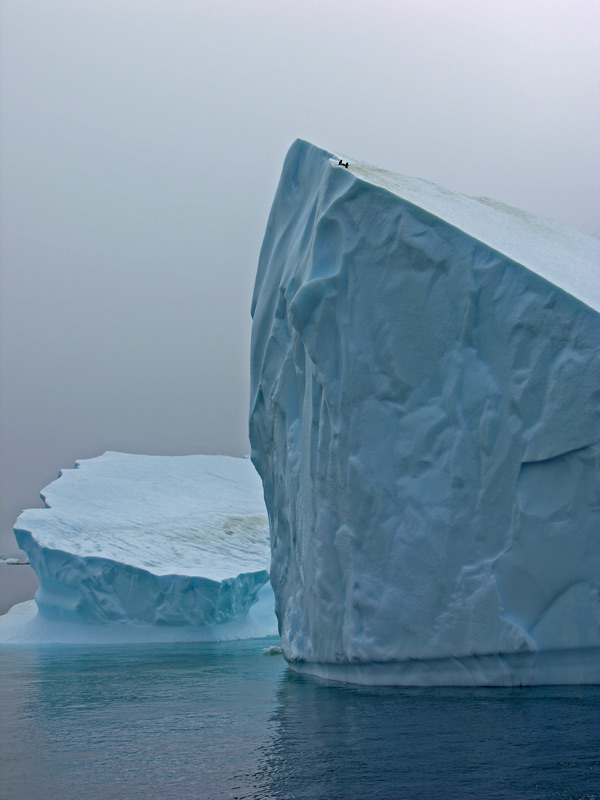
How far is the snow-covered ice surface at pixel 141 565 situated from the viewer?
16328mm

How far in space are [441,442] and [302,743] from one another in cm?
278

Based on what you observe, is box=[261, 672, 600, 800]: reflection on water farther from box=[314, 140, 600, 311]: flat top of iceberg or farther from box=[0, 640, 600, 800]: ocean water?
box=[314, 140, 600, 311]: flat top of iceberg

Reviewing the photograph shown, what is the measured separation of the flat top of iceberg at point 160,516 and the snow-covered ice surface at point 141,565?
0.09 feet

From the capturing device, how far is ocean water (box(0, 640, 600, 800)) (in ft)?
13.6

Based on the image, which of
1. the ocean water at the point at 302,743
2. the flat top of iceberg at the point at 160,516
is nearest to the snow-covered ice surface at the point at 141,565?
the flat top of iceberg at the point at 160,516

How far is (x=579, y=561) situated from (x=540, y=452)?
873 mm

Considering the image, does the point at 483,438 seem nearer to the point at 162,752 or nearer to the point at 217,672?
the point at 162,752

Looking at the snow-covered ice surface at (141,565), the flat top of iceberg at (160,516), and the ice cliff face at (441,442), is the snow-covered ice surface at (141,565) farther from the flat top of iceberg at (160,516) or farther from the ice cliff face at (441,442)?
the ice cliff face at (441,442)

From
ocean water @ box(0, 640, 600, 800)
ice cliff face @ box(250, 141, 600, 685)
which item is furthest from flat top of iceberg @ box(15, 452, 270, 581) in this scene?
ice cliff face @ box(250, 141, 600, 685)

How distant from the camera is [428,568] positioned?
6.98 m

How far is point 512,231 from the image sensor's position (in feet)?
29.0

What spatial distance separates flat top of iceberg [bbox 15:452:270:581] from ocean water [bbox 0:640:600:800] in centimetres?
829

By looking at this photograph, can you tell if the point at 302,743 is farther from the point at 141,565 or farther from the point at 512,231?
the point at 141,565

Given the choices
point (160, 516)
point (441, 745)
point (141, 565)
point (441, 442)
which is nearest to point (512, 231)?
point (441, 442)
